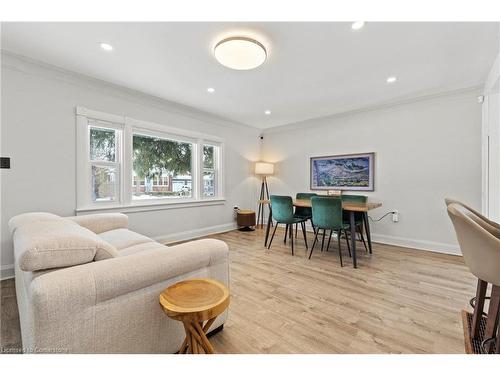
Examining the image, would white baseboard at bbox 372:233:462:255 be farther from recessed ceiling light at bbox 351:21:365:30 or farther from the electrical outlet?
the electrical outlet

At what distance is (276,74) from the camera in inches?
109

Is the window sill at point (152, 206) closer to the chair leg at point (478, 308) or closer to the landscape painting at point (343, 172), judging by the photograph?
the landscape painting at point (343, 172)

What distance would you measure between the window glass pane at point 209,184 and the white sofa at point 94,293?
321 cm

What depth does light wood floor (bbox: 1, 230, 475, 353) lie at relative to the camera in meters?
1.46

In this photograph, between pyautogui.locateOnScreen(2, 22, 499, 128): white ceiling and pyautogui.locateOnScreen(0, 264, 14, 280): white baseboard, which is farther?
pyautogui.locateOnScreen(0, 264, 14, 280): white baseboard

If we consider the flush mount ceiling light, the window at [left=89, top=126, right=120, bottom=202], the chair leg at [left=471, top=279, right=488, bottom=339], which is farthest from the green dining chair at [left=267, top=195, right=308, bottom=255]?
the window at [left=89, top=126, right=120, bottom=202]

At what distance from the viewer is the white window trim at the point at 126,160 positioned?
2.88m

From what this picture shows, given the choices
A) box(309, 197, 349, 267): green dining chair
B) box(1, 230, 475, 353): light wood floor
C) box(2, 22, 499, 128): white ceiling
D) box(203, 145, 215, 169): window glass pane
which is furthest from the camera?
box(203, 145, 215, 169): window glass pane

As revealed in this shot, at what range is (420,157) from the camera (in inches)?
140

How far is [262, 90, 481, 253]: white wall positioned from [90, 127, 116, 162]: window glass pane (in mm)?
3843

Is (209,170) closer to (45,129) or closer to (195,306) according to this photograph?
(45,129)

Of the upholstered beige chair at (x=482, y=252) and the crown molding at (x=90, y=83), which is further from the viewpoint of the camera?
the crown molding at (x=90, y=83)

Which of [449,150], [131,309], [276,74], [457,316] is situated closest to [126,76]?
[276,74]

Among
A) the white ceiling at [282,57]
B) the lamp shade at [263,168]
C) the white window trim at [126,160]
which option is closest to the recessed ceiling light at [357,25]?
the white ceiling at [282,57]
